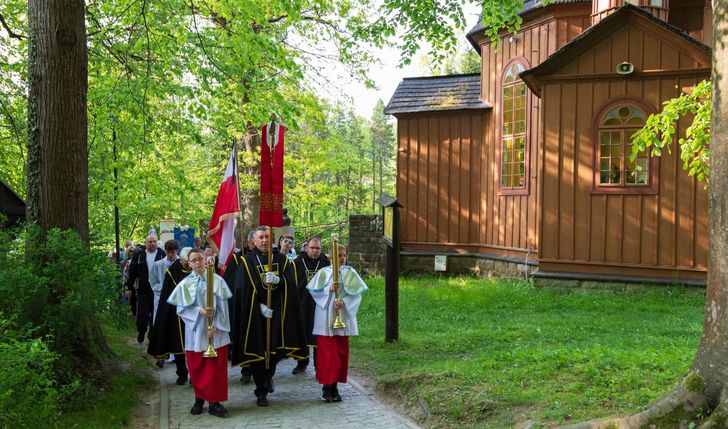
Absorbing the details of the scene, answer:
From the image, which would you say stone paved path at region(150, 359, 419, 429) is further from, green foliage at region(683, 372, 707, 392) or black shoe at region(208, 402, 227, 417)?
green foliage at region(683, 372, 707, 392)

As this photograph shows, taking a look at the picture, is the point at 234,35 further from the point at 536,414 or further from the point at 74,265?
the point at 536,414

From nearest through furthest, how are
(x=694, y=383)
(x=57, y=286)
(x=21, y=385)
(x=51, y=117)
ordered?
(x=694, y=383) < (x=21, y=385) < (x=57, y=286) < (x=51, y=117)

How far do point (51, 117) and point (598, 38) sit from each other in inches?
456

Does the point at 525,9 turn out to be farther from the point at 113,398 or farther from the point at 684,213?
the point at 113,398

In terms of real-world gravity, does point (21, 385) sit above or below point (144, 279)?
below

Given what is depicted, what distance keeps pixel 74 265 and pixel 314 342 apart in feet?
10.9

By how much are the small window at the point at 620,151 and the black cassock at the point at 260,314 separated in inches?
376

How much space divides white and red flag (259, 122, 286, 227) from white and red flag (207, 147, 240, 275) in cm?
90

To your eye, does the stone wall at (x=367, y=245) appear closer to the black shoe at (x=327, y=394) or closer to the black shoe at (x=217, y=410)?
the black shoe at (x=327, y=394)

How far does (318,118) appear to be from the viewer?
998 inches

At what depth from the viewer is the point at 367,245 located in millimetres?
21109

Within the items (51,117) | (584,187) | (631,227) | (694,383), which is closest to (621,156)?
(584,187)

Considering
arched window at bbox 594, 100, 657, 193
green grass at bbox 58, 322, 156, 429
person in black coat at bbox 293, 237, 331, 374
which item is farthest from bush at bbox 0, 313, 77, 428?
arched window at bbox 594, 100, 657, 193

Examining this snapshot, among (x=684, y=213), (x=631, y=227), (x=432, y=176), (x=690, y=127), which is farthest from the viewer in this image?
(x=432, y=176)
